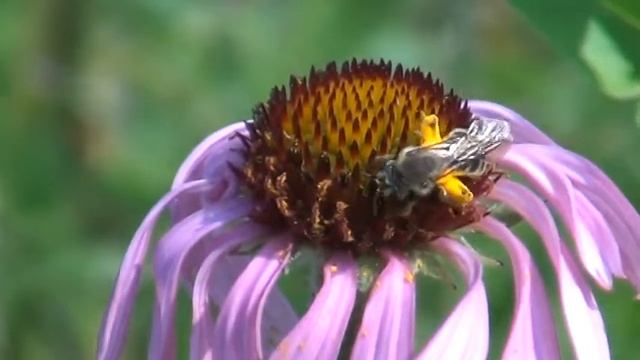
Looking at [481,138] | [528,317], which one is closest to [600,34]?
[481,138]

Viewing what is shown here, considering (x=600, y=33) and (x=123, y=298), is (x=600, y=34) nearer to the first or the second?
(x=600, y=33)

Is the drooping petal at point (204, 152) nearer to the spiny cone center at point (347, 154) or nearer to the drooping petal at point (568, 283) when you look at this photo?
the spiny cone center at point (347, 154)

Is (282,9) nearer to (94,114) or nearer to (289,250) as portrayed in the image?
(94,114)

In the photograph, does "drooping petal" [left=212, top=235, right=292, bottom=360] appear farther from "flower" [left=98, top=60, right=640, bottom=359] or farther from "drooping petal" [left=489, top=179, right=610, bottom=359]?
"drooping petal" [left=489, top=179, right=610, bottom=359]

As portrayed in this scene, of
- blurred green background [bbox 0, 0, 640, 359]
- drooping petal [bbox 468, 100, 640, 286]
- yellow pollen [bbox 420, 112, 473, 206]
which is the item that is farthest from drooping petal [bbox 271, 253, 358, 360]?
blurred green background [bbox 0, 0, 640, 359]

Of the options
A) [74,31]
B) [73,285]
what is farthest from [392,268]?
[74,31]

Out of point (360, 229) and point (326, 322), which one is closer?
point (326, 322)

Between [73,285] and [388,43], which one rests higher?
[388,43]

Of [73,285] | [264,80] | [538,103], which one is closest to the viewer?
[73,285]
